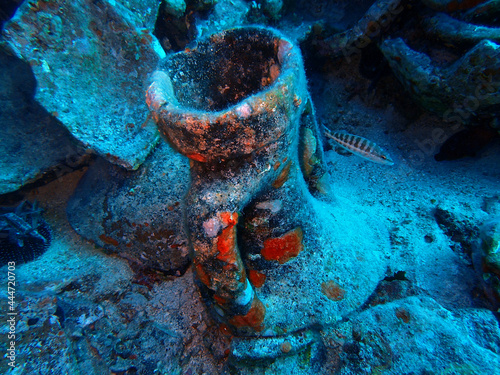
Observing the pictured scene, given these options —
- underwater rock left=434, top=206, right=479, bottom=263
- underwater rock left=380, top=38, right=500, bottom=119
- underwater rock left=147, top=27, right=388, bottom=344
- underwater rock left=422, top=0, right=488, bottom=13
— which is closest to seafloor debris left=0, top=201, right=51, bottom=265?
underwater rock left=147, top=27, right=388, bottom=344

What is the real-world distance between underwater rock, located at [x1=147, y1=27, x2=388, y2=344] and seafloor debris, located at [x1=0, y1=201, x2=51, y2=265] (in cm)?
259

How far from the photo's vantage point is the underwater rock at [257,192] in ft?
4.59

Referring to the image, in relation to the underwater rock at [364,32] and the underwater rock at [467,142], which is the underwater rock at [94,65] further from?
the underwater rock at [467,142]

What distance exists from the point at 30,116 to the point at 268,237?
4.10m

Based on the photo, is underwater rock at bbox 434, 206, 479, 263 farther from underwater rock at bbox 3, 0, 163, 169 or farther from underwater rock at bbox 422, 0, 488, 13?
underwater rock at bbox 3, 0, 163, 169

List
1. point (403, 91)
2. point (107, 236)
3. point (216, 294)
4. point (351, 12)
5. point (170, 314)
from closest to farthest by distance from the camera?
point (216, 294) → point (170, 314) → point (107, 236) → point (403, 91) → point (351, 12)

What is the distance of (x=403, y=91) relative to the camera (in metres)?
4.32

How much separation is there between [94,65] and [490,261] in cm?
488

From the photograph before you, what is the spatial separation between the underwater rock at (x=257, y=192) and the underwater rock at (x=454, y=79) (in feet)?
7.11

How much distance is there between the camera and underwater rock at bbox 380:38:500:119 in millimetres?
2719

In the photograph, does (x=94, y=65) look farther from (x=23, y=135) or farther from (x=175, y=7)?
(x=175, y=7)

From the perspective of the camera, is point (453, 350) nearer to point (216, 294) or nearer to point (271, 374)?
point (271, 374)

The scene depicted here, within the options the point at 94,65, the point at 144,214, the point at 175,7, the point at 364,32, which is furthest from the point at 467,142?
the point at 94,65

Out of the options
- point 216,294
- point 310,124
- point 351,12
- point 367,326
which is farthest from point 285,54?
point 351,12
